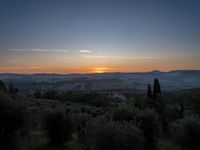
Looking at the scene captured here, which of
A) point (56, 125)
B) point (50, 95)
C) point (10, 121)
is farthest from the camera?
point (50, 95)

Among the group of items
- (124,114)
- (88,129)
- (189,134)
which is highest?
(88,129)

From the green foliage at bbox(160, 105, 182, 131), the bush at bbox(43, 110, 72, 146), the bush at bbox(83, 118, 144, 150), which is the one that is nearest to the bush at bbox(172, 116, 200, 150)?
the bush at bbox(83, 118, 144, 150)

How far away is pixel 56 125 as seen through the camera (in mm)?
Answer: 23109

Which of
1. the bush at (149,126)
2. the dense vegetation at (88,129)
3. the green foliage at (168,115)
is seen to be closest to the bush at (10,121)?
the dense vegetation at (88,129)

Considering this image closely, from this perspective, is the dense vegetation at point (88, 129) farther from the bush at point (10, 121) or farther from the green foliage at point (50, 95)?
the green foliage at point (50, 95)

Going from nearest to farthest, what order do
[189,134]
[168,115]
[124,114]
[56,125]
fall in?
[189,134], [124,114], [56,125], [168,115]

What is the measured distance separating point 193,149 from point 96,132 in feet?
29.8

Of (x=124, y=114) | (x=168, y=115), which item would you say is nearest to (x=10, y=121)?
(x=124, y=114)

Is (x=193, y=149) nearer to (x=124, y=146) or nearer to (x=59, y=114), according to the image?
(x=124, y=146)

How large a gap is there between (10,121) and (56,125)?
25.7ft

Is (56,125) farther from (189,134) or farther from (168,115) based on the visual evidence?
(168,115)

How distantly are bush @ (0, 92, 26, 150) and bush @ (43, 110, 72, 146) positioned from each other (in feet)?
23.1

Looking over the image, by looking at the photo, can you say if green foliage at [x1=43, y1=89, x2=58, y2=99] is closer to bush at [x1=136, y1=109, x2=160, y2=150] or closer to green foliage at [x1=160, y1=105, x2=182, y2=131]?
green foliage at [x1=160, y1=105, x2=182, y2=131]

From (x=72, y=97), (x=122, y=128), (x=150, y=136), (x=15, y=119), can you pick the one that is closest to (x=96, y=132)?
(x=122, y=128)
